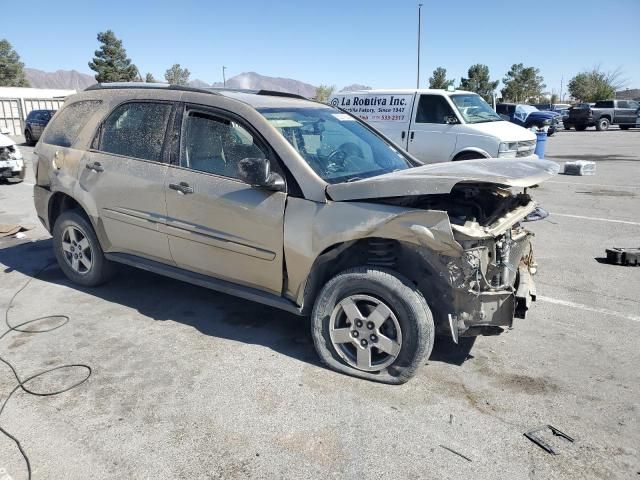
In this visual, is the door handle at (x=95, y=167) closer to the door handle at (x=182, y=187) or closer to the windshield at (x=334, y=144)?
the door handle at (x=182, y=187)

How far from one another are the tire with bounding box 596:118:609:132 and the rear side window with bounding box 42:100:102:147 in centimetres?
3587

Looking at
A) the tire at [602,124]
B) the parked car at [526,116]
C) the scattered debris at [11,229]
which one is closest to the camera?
the scattered debris at [11,229]

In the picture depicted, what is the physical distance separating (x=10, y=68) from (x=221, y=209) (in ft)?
297

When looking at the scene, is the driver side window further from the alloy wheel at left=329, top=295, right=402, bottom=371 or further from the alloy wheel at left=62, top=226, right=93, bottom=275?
the alloy wheel at left=62, top=226, right=93, bottom=275

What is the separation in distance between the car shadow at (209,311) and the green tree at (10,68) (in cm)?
8569

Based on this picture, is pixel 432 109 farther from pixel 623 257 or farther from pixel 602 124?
pixel 602 124

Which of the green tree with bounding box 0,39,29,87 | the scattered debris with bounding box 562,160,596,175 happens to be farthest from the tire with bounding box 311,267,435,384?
the green tree with bounding box 0,39,29,87

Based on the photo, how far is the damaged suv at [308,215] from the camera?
3.35 m

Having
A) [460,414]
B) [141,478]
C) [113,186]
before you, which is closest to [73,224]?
[113,186]

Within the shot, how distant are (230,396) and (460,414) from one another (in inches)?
55.3

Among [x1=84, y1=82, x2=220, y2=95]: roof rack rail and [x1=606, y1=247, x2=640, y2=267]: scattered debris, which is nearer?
[x1=84, y1=82, x2=220, y2=95]: roof rack rail

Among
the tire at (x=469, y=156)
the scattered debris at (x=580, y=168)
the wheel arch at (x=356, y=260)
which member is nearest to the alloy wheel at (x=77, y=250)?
the wheel arch at (x=356, y=260)

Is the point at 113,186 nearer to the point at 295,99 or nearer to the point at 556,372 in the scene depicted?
the point at 295,99

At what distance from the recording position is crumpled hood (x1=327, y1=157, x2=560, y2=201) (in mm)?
3248
